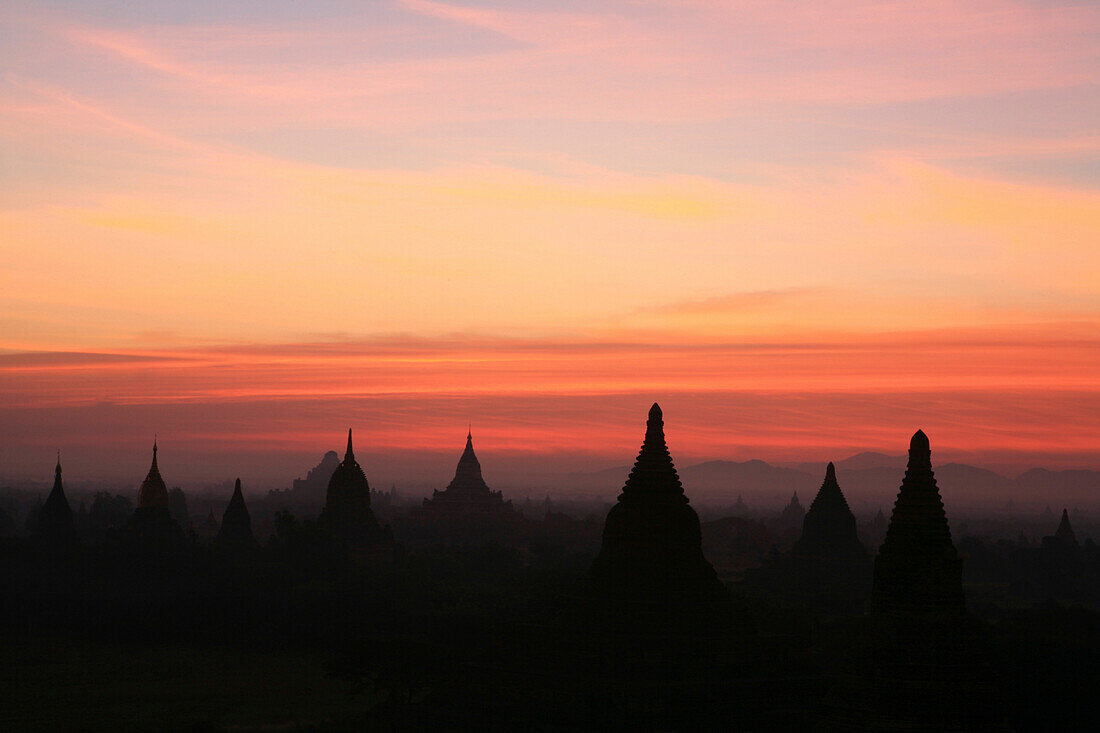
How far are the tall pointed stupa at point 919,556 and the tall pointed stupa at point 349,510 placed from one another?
69.0 m

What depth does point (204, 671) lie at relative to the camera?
61.5m

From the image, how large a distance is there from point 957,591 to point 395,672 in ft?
62.7

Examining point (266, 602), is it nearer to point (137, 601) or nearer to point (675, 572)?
point (137, 601)

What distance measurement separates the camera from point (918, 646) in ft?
91.7

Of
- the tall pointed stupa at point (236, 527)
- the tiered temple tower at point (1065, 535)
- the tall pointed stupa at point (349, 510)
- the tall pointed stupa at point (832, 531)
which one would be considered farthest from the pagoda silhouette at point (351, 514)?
the tiered temple tower at point (1065, 535)

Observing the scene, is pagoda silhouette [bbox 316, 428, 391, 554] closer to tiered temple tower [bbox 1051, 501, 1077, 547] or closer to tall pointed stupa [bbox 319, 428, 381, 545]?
tall pointed stupa [bbox 319, 428, 381, 545]

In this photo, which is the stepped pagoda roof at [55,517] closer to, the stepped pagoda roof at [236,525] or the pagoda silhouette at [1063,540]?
the stepped pagoda roof at [236,525]

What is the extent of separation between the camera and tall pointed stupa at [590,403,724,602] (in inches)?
1391

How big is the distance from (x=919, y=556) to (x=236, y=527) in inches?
2932

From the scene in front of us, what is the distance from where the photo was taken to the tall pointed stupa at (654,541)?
35.3 meters

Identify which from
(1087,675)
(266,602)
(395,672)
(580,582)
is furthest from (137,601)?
(1087,675)

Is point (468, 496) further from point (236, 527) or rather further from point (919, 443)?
point (919, 443)

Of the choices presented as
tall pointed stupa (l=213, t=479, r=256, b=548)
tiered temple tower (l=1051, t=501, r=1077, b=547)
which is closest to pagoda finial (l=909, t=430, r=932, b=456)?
tall pointed stupa (l=213, t=479, r=256, b=548)

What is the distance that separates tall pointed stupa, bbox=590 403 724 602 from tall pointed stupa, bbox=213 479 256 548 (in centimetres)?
6129
